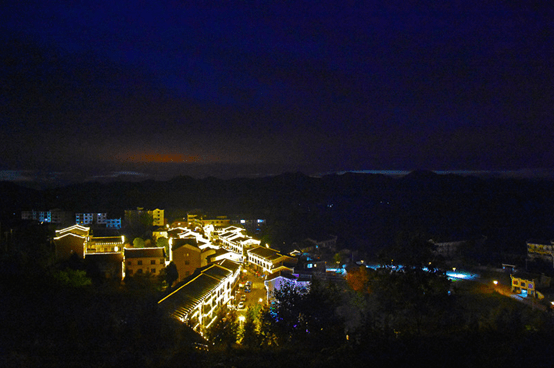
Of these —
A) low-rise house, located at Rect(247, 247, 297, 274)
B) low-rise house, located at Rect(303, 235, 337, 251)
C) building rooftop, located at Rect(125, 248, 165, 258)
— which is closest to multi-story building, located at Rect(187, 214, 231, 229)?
low-rise house, located at Rect(303, 235, 337, 251)

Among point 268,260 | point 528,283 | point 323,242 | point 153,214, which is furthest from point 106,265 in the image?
point 528,283

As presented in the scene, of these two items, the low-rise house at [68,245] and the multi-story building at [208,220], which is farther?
the multi-story building at [208,220]

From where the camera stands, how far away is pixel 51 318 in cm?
554

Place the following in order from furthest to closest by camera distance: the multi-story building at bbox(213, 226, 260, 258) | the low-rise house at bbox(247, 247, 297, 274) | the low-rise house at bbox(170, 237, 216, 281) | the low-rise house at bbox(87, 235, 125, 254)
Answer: the multi-story building at bbox(213, 226, 260, 258), the low-rise house at bbox(247, 247, 297, 274), the low-rise house at bbox(87, 235, 125, 254), the low-rise house at bbox(170, 237, 216, 281)

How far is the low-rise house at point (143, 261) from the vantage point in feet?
38.2

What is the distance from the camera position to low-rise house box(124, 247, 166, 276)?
1166 centimetres

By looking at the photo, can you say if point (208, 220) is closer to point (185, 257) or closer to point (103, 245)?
point (103, 245)

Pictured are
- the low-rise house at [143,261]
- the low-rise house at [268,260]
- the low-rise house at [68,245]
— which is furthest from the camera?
the low-rise house at [268,260]

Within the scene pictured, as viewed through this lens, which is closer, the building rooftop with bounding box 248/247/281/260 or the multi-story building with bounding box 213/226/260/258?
the building rooftop with bounding box 248/247/281/260

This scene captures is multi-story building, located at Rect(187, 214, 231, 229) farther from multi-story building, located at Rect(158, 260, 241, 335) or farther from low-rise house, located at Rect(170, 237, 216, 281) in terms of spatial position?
multi-story building, located at Rect(158, 260, 241, 335)

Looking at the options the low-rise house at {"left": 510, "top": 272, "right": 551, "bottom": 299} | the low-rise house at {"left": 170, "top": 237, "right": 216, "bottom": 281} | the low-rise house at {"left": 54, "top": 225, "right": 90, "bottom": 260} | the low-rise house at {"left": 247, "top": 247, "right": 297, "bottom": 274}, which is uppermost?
the low-rise house at {"left": 54, "top": 225, "right": 90, "bottom": 260}

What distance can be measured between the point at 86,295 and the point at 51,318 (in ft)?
7.46

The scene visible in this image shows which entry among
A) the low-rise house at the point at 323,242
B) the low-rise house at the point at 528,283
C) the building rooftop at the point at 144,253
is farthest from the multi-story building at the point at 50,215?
the low-rise house at the point at 528,283

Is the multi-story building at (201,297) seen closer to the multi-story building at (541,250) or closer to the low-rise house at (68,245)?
the low-rise house at (68,245)
